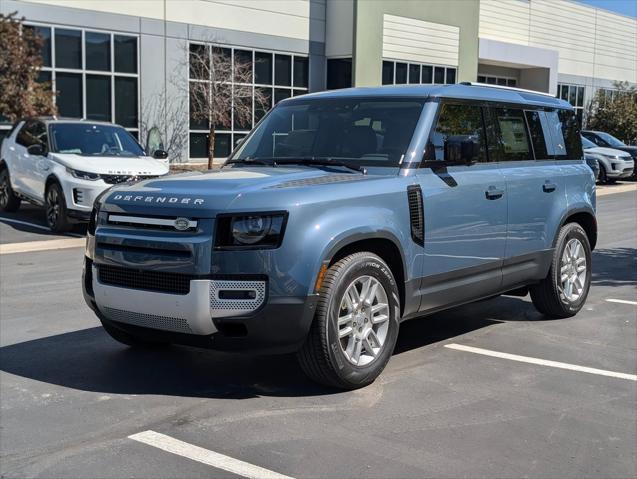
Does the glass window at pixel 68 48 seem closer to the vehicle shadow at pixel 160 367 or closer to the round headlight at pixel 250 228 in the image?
the vehicle shadow at pixel 160 367

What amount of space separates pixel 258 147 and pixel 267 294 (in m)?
2.09

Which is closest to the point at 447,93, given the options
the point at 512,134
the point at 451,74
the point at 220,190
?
the point at 512,134

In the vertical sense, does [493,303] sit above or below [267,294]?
below

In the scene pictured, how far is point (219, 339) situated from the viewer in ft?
15.9

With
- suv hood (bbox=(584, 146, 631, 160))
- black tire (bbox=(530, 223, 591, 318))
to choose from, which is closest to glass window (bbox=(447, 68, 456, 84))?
suv hood (bbox=(584, 146, 631, 160))

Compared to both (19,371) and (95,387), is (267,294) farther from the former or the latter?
(19,371)

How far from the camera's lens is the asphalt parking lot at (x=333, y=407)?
4.10 m

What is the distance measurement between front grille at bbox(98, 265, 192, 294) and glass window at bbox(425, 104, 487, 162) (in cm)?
207

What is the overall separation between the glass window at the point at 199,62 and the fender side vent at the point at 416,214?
20259 mm

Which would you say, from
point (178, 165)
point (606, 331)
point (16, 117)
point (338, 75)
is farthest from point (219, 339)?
point (338, 75)

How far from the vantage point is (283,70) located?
28.2 meters

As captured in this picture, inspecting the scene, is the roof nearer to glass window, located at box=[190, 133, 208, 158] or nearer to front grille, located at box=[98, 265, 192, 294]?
front grille, located at box=[98, 265, 192, 294]

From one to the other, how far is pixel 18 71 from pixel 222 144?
9.76 meters

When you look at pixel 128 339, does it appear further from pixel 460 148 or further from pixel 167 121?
pixel 167 121
